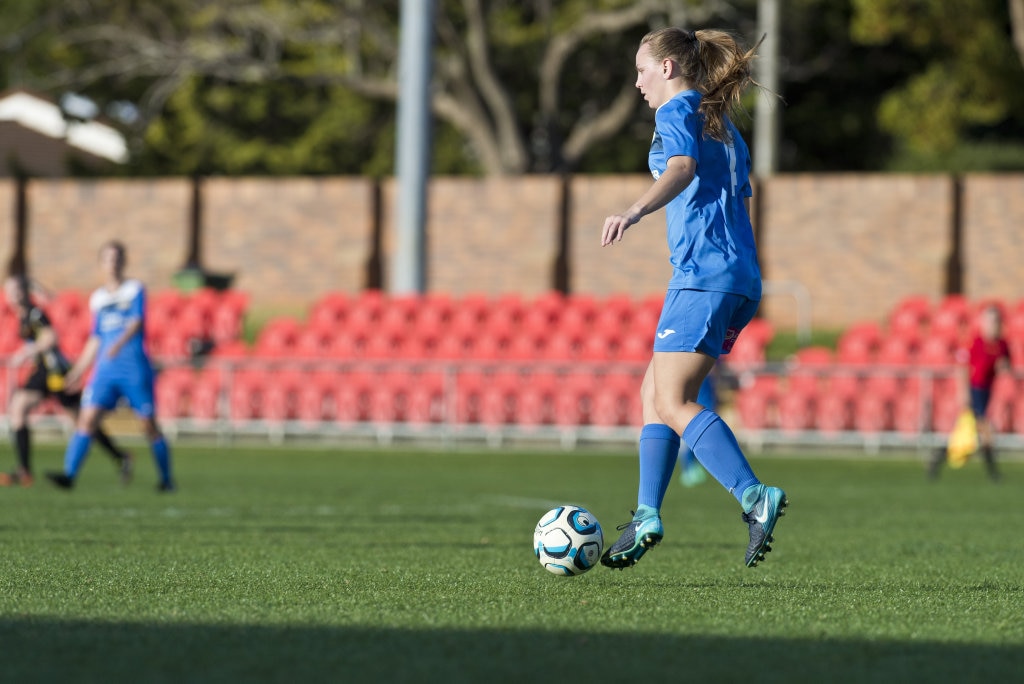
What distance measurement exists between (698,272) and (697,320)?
0.18 meters

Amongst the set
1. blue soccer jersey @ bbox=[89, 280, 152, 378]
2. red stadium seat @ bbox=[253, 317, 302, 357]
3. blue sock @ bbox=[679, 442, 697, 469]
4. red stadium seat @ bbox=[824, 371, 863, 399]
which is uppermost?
blue soccer jersey @ bbox=[89, 280, 152, 378]

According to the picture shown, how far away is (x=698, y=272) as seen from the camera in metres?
6.20

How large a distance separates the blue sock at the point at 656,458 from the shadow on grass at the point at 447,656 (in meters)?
1.35

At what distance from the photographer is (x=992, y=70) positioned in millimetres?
33875

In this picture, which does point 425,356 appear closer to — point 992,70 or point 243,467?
point 243,467

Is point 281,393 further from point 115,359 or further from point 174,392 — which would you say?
point 115,359

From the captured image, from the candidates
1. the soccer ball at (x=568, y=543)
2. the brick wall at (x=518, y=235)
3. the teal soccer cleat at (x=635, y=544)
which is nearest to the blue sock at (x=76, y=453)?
the soccer ball at (x=568, y=543)

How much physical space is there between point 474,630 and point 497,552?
304cm

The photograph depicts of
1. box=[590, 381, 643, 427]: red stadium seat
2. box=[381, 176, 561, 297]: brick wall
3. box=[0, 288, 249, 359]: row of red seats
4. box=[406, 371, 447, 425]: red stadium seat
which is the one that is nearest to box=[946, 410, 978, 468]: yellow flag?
box=[590, 381, 643, 427]: red stadium seat

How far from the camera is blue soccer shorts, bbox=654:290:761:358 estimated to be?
6184 millimetres

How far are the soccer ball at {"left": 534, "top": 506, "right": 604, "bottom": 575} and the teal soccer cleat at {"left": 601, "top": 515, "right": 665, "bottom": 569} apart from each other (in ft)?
1.19

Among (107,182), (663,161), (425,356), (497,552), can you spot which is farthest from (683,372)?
(107,182)

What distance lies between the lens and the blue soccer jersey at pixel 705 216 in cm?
619

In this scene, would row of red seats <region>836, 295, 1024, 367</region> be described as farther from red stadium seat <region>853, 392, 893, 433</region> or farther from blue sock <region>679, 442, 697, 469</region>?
blue sock <region>679, 442, 697, 469</region>
